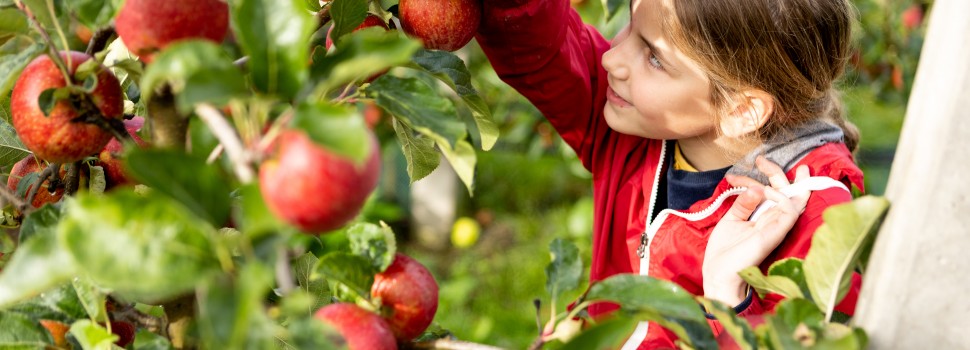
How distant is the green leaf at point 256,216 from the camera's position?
51cm

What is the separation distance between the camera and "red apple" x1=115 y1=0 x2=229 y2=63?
2.00ft

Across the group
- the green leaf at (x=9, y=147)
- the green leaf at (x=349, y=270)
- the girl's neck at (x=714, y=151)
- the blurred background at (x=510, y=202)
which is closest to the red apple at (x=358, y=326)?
the green leaf at (x=349, y=270)

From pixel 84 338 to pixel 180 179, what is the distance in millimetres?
233

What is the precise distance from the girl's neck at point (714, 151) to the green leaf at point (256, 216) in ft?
3.33

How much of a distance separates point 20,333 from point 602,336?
1.45 feet

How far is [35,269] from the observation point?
531 millimetres

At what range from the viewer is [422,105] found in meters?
0.68

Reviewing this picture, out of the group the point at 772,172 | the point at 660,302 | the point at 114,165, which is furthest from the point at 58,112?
the point at 772,172

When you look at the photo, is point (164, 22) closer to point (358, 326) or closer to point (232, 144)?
point (232, 144)

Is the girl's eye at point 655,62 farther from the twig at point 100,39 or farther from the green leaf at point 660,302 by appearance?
the twig at point 100,39

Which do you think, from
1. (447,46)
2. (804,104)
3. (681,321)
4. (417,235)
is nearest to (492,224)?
(417,235)

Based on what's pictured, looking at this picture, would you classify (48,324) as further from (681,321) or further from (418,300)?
(681,321)

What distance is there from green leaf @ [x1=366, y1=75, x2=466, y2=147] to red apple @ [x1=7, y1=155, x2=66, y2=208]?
41 centimetres

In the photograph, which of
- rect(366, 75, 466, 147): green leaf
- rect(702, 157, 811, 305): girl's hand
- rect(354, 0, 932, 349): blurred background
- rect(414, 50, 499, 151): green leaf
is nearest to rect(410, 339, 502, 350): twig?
rect(366, 75, 466, 147): green leaf
